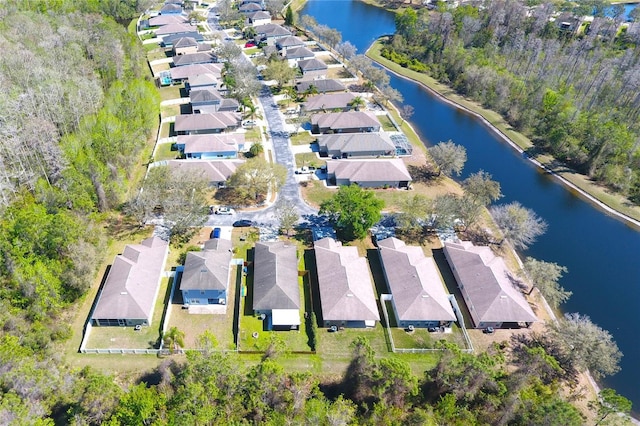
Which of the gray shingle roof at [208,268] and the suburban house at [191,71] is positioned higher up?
the suburban house at [191,71]

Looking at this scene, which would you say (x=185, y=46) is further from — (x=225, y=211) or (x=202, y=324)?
(x=202, y=324)

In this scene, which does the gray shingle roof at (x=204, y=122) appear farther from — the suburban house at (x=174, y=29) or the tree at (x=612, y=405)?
the tree at (x=612, y=405)

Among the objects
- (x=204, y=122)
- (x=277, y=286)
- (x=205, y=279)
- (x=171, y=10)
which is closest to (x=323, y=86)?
(x=204, y=122)

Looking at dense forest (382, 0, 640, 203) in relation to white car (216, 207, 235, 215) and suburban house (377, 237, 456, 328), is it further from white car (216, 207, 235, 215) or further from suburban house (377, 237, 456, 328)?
white car (216, 207, 235, 215)

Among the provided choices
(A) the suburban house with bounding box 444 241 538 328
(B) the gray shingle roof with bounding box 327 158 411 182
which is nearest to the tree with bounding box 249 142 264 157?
(B) the gray shingle roof with bounding box 327 158 411 182

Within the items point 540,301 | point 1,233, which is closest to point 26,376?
point 1,233

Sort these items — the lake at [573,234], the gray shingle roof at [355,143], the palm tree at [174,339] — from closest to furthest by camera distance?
the palm tree at [174,339] < the lake at [573,234] < the gray shingle roof at [355,143]

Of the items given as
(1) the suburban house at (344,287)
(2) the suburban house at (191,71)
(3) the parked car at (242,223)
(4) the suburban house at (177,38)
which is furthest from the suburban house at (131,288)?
(4) the suburban house at (177,38)
